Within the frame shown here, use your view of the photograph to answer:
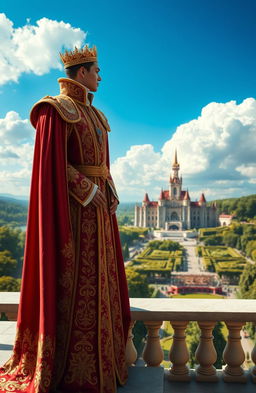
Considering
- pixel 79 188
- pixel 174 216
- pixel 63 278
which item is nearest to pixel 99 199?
pixel 79 188

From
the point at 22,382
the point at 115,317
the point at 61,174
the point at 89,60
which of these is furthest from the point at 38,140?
the point at 22,382

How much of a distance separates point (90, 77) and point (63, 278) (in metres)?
0.96

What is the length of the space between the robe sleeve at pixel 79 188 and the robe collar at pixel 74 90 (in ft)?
1.20

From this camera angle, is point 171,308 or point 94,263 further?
point 171,308

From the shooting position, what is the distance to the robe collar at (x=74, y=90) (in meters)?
1.86

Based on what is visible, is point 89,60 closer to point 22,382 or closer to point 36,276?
point 36,276

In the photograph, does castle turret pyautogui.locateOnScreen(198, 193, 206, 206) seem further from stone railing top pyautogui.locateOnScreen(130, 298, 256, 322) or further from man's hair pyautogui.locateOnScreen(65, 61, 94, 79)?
man's hair pyautogui.locateOnScreen(65, 61, 94, 79)

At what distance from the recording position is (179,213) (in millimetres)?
65750

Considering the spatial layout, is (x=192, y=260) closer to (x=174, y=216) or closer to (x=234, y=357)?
(x=174, y=216)

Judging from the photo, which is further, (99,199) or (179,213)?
(179,213)

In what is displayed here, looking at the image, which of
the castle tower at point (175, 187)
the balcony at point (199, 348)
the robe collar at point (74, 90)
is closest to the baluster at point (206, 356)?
the balcony at point (199, 348)

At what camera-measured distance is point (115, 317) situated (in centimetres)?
185

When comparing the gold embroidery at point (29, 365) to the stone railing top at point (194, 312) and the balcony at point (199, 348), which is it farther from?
the stone railing top at point (194, 312)

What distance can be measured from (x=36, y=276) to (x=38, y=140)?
23.5 inches
